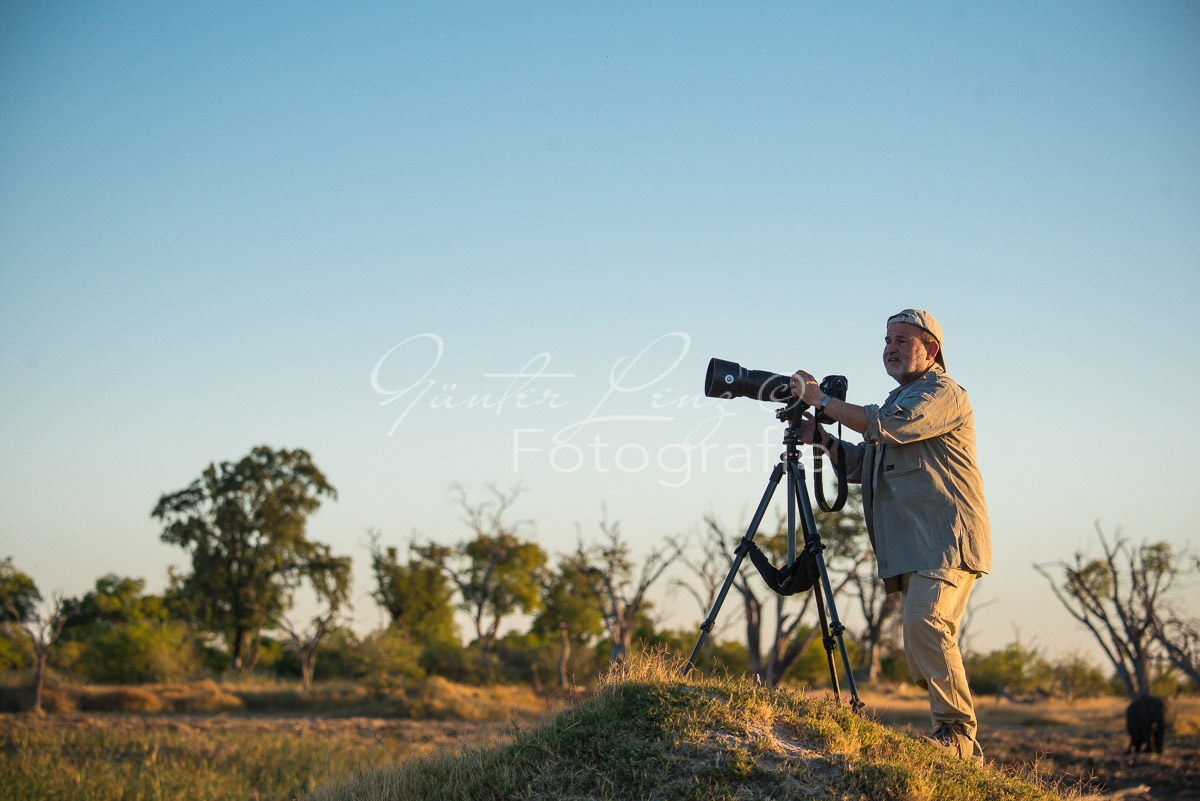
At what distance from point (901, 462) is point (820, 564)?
2.05 ft

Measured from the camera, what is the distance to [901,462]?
429cm

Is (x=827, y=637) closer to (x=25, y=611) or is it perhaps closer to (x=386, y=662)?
(x=386, y=662)

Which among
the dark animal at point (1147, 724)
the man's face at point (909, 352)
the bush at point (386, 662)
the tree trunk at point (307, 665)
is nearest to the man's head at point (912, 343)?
the man's face at point (909, 352)

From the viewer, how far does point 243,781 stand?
11.5m

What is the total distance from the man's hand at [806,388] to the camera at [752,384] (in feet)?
0.28

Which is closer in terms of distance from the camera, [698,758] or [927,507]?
[698,758]

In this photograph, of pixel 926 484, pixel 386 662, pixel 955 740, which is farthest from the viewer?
pixel 386 662

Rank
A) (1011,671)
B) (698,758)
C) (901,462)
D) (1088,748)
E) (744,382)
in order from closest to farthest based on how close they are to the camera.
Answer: (698,758) → (901,462) → (744,382) → (1088,748) → (1011,671)

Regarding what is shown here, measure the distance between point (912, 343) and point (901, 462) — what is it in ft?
2.01

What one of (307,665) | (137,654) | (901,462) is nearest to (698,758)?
(901,462)

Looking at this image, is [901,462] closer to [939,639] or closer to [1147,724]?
[939,639]

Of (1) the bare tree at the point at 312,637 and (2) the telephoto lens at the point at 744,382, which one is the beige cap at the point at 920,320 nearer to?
(2) the telephoto lens at the point at 744,382

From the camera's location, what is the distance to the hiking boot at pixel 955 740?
4051 millimetres

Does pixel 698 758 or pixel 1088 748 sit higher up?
pixel 698 758
